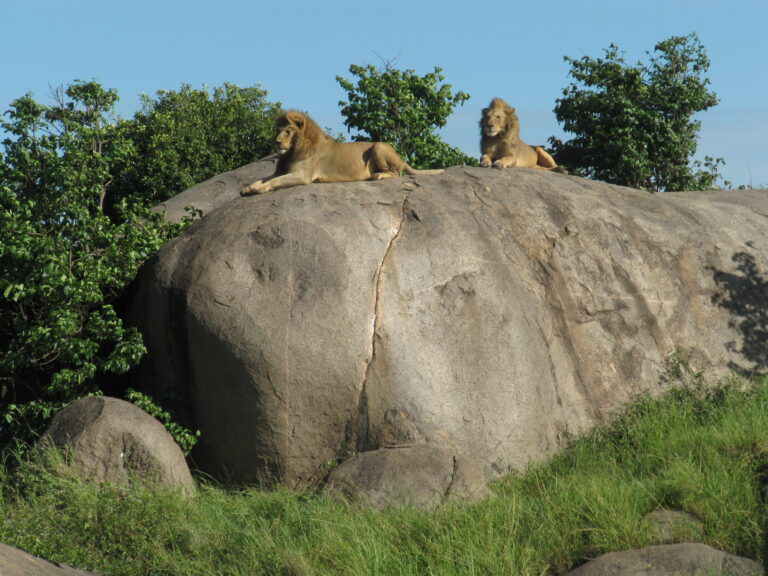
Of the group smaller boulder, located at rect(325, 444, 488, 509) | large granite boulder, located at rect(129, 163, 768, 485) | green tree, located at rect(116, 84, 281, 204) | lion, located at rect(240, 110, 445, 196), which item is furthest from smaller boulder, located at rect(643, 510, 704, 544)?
green tree, located at rect(116, 84, 281, 204)

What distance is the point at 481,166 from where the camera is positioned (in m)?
11.7

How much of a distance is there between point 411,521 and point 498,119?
6090mm

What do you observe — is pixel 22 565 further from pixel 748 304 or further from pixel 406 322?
pixel 748 304

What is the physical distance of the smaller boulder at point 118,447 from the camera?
27.2ft

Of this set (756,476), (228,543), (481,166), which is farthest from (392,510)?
(481,166)

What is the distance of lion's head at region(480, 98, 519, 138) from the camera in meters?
11.9

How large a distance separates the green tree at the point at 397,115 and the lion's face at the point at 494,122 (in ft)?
13.6

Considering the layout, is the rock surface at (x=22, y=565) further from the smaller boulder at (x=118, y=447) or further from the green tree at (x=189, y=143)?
the green tree at (x=189, y=143)

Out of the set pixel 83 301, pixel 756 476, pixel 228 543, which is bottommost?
pixel 228 543

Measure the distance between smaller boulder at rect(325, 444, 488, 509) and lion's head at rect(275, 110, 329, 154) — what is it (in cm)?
355

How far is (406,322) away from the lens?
8.86m

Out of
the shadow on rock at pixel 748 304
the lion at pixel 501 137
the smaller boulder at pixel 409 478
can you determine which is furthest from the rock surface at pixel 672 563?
the lion at pixel 501 137

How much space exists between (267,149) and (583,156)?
18.6 feet

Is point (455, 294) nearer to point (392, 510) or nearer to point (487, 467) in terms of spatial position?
point (487, 467)
